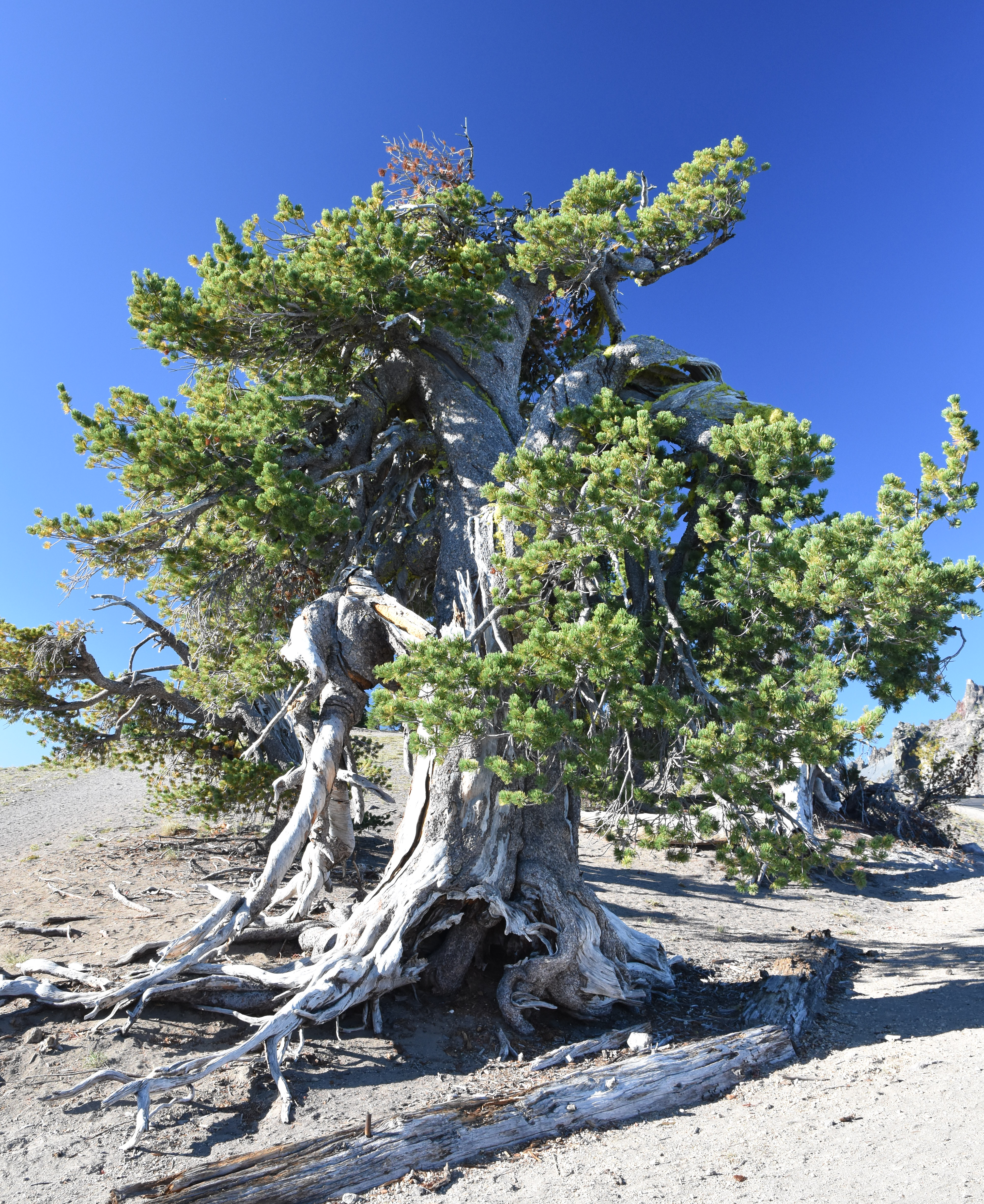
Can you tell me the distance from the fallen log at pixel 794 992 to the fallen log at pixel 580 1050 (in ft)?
4.26

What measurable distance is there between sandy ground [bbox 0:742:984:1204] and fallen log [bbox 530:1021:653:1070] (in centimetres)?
22

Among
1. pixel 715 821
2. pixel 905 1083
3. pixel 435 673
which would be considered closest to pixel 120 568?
pixel 435 673

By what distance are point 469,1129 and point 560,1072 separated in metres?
1.17

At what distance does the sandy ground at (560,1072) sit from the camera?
3.86 metres

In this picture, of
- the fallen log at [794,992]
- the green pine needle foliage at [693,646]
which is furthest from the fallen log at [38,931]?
the fallen log at [794,992]

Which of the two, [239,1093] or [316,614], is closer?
[239,1093]

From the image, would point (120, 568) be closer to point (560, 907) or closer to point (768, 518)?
point (560, 907)

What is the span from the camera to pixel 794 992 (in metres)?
6.82

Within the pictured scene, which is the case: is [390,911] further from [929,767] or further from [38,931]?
[929,767]

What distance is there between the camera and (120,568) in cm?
695

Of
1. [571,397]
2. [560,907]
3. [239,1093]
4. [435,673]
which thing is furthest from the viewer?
[571,397]

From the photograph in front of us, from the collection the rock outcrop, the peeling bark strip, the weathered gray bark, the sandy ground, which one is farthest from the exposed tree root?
the rock outcrop

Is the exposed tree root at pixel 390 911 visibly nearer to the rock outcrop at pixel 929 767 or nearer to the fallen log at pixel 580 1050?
the fallen log at pixel 580 1050

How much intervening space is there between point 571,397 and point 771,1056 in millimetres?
7275
